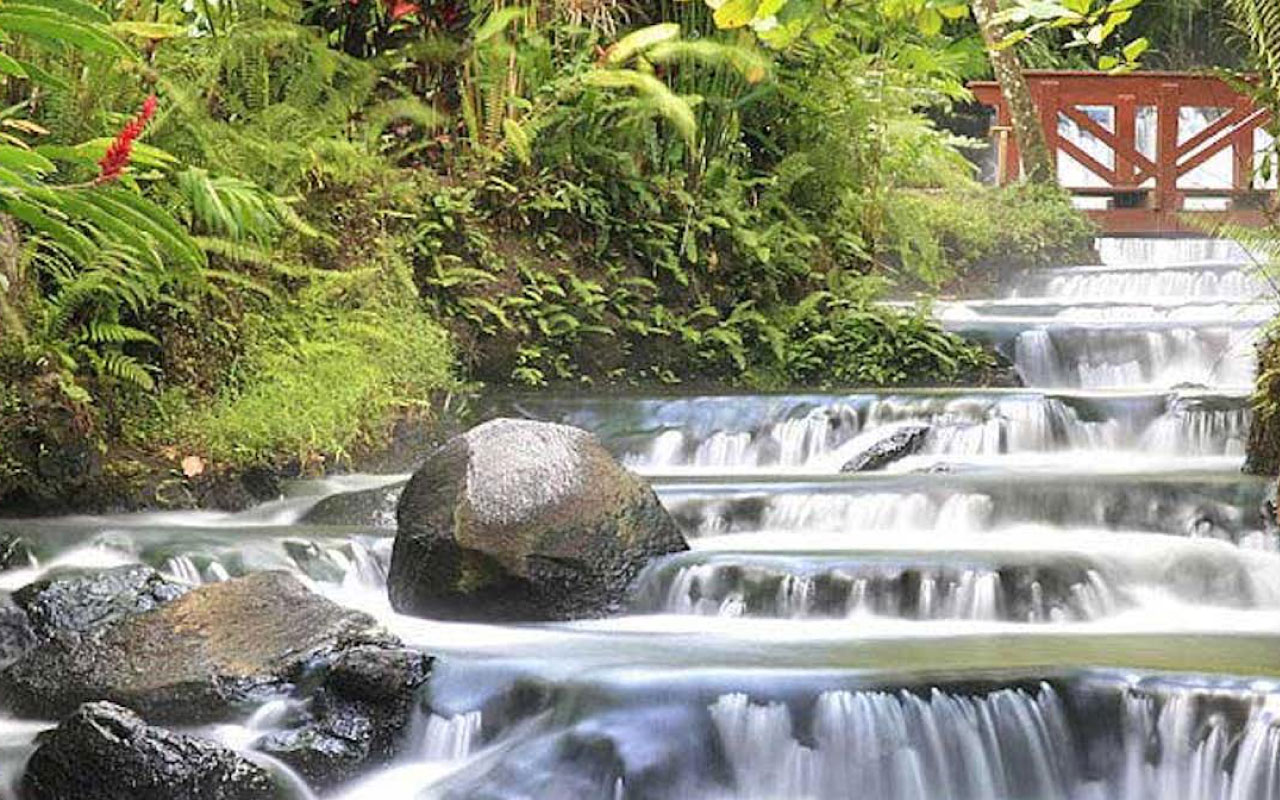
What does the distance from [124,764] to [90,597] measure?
123cm

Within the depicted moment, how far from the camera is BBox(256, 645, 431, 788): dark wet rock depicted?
4.57 meters

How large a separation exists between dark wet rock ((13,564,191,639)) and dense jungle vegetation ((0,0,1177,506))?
1320mm

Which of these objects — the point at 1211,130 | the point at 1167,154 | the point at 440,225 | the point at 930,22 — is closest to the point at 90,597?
the point at 930,22

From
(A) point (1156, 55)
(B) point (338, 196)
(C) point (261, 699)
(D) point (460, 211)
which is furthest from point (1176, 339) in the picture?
(A) point (1156, 55)

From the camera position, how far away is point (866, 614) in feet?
18.3

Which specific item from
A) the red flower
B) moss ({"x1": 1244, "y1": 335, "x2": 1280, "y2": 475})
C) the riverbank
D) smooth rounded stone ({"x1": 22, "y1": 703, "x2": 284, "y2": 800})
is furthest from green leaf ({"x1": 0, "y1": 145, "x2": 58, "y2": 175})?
the red flower

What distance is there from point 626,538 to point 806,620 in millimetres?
707

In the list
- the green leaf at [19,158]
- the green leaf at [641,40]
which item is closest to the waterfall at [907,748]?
the green leaf at [19,158]

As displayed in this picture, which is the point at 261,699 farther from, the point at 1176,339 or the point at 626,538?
the point at 1176,339

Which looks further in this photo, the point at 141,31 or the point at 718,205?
the point at 718,205

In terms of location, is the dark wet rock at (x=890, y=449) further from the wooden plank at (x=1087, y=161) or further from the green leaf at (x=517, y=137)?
the wooden plank at (x=1087, y=161)

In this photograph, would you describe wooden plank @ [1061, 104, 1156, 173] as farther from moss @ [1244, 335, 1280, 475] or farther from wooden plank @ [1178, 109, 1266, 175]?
moss @ [1244, 335, 1280, 475]

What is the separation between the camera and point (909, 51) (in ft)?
34.6

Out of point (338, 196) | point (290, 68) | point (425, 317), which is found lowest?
point (425, 317)
